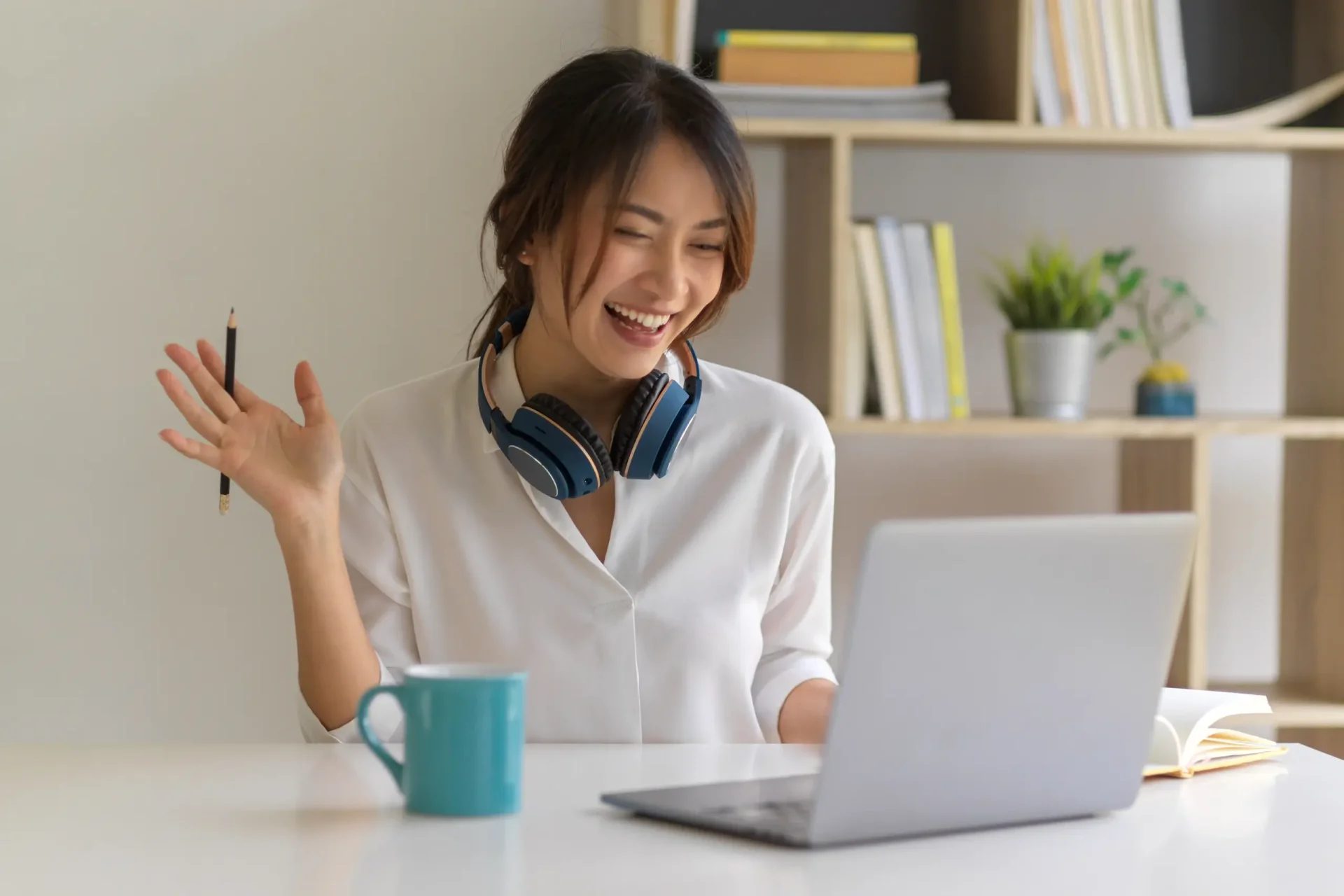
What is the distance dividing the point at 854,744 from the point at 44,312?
1.83 metres

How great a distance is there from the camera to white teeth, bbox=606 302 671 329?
147 centimetres

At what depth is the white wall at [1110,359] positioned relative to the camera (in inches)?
94.3

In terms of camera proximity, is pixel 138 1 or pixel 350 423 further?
pixel 138 1

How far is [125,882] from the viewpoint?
76cm

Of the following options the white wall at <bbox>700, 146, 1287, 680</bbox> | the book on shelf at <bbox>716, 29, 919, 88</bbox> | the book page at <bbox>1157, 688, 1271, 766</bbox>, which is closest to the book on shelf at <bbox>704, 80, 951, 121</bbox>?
the book on shelf at <bbox>716, 29, 919, 88</bbox>

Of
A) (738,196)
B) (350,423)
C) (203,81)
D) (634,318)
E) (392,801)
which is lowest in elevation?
(392,801)

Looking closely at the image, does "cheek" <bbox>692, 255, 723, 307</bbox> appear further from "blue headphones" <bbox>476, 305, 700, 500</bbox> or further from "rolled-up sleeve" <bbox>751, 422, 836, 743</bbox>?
"rolled-up sleeve" <bbox>751, 422, 836, 743</bbox>

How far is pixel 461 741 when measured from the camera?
894 mm

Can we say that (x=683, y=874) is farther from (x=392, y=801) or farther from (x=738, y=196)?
(x=738, y=196)

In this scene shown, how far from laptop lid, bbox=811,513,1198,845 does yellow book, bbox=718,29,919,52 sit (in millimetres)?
1340

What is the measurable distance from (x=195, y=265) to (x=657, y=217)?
1104 millimetres

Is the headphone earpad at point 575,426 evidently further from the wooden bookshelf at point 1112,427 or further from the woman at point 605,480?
the wooden bookshelf at point 1112,427

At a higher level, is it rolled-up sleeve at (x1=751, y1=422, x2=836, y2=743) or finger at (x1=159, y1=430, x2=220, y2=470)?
finger at (x1=159, y1=430, x2=220, y2=470)

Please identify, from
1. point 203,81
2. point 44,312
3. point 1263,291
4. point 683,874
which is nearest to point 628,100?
point 683,874
